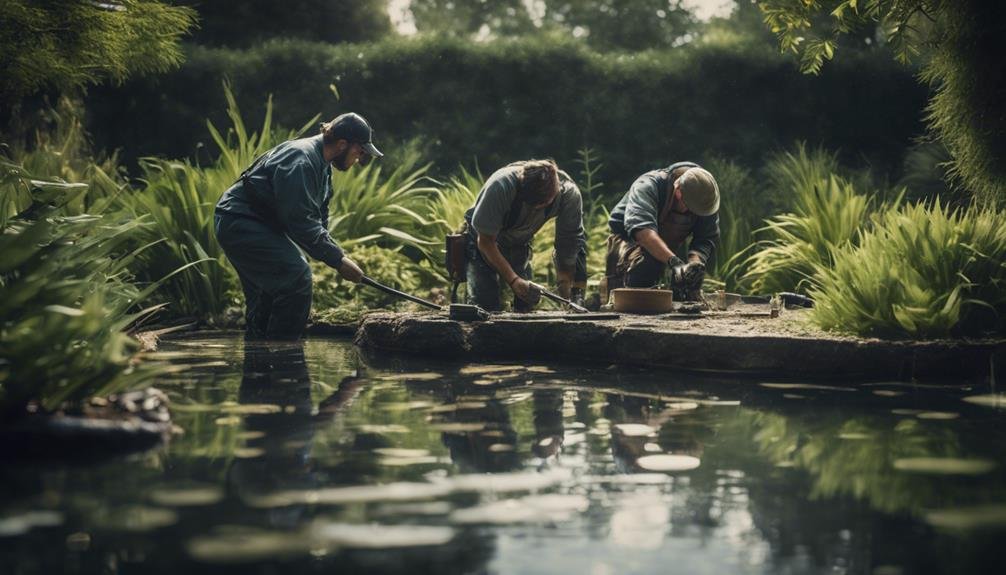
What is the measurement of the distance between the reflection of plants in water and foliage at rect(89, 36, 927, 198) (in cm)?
759

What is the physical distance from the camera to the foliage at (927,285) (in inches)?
227

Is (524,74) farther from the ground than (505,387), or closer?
farther from the ground

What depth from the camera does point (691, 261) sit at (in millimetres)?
7949

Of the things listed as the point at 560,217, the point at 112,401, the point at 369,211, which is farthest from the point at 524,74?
the point at 112,401

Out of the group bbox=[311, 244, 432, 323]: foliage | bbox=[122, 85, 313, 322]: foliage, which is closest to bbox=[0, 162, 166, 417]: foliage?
bbox=[122, 85, 313, 322]: foliage

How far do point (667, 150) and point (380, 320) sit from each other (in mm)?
5645

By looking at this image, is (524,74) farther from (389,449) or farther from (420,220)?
(389,449)

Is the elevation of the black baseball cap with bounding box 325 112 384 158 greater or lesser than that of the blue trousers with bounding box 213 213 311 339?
greater

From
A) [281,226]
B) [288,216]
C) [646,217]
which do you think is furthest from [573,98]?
[288,216]

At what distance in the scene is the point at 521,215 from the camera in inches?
301

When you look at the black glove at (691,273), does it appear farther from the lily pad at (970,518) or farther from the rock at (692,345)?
the lily pad at (970,518)

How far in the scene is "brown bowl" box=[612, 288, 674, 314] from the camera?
7.08 metres

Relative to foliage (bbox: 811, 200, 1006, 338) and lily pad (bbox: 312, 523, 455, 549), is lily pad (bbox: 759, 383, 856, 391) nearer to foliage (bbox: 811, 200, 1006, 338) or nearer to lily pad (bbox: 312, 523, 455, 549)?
foliage (bbox: 811, 200, 1006, 338)

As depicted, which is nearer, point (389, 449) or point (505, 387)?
point (389, 449)
